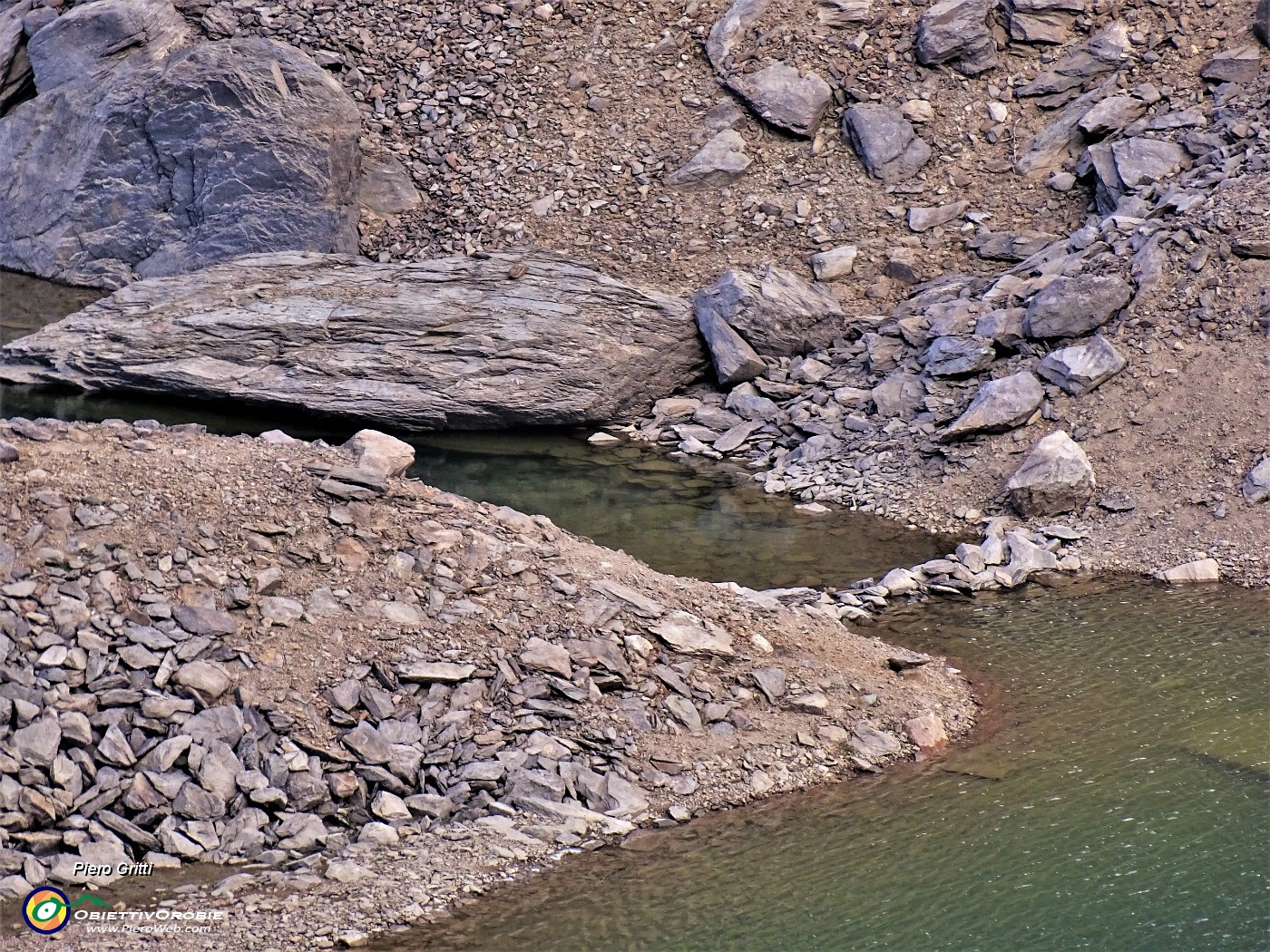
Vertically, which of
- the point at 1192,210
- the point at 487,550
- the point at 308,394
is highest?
the point at 1192,210

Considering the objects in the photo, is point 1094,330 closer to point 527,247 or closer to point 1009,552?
point 1009,552

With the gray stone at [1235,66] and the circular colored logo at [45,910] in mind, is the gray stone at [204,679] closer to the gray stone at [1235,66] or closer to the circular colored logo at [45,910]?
the circular colored logo at [45,910]

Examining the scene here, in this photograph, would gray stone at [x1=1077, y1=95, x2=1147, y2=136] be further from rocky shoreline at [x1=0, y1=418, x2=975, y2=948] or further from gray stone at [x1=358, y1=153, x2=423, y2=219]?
rocky shoreline at [x1=0, y1=418, x2=975, y2=948]

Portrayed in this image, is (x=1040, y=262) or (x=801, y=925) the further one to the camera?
(x=1040, y=262)

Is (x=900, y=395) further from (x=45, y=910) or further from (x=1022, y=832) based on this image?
(x=45, y=910)

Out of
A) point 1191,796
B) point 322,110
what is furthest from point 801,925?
point 322,110

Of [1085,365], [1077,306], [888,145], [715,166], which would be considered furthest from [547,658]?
[888,145]

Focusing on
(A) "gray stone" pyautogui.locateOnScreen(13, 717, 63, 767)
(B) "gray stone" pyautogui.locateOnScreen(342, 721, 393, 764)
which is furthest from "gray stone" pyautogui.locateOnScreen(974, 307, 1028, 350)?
(A) "gray stone" pyautogui.locateOnScreen(13, 717, 63, 767)
